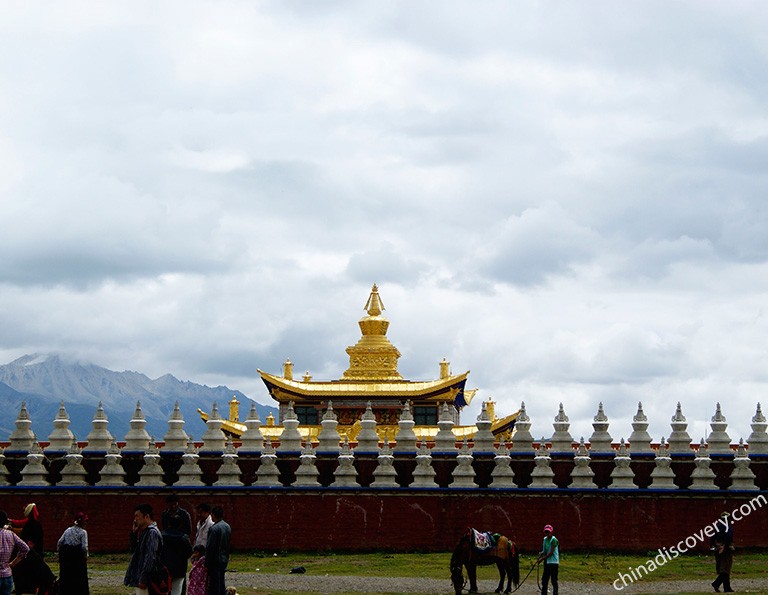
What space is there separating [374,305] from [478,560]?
23.0 metres

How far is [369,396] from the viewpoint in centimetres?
5209

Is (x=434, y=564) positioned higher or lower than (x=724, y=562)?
lower

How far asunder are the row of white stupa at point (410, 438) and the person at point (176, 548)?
1595 centimetres

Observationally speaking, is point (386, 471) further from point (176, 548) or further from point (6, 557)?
point (6, 557)

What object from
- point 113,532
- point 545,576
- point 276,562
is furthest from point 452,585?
point 113,532

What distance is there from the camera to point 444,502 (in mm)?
42000

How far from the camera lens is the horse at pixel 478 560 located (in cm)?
3319

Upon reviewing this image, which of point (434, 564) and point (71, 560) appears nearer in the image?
point (71, 560)

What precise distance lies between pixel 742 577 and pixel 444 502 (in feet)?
29.2

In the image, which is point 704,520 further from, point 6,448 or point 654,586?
point 6,448

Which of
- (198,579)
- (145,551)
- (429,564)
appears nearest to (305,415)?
(429,564)

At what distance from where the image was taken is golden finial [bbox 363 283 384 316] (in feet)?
184

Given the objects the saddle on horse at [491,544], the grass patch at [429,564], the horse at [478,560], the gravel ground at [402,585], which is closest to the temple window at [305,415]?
the grass patch at [429,564]

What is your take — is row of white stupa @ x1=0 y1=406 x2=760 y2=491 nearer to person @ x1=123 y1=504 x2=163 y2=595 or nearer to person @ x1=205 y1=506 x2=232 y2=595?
person @ x1=205 y1=506 x2=232 y2=595
